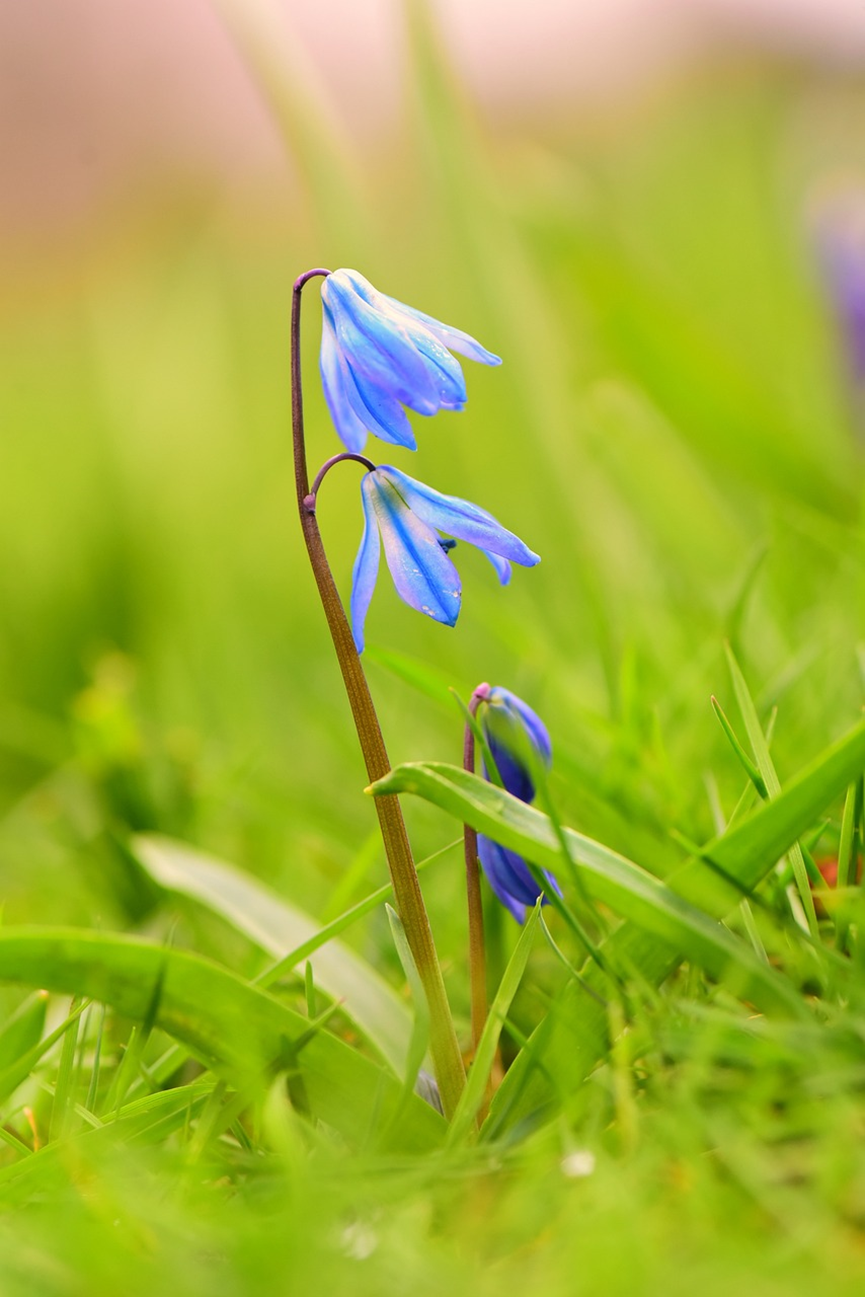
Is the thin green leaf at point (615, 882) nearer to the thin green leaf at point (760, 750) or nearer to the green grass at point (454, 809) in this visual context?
the green grass at point (454, 809)

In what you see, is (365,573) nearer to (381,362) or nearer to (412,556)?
(412,556)

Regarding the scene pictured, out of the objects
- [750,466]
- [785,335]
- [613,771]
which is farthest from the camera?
[785,335]

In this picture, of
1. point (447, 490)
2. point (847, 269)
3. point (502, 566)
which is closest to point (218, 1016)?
point (502, 566)

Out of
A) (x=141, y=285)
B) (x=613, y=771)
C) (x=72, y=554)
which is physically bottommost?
(x=613, y=771)

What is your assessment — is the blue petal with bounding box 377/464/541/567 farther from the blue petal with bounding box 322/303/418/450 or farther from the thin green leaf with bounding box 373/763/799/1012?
the thin green leaf with bounding box 373/763/799/1012

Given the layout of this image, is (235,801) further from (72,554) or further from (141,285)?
(141,285)

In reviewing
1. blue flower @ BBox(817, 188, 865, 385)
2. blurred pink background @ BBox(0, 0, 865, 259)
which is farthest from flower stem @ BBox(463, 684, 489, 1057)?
blurred pink background @ BBox(0, 0, 865, 259)

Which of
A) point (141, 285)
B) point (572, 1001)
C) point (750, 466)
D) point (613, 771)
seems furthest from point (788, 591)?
point (141, 285)
